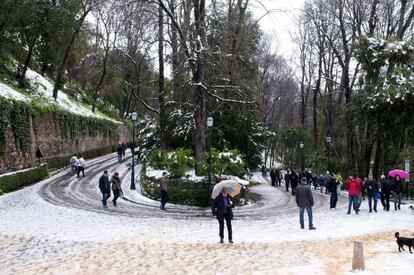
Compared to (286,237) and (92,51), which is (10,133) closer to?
(286,237)

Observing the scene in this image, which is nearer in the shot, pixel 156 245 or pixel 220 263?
pixel 220 263

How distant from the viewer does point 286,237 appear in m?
12.6

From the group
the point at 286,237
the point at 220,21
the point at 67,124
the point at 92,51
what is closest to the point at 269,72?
the point at 92,51

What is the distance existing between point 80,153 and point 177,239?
2591cm

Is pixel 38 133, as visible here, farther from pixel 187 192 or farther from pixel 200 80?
pixel 187 192

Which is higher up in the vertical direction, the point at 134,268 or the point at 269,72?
the point at 269,72

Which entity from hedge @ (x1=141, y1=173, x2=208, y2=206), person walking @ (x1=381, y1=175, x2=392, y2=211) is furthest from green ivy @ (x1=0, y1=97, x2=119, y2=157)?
person walking @ (x1=381, y1=175, x2=392, y2=211)

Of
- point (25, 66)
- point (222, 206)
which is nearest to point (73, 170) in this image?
point (25, 66)

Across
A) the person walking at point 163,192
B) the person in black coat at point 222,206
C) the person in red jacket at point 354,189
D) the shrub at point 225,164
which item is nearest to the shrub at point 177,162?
the shrub at point 225,164

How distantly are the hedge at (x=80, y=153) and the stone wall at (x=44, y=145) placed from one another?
257 mm

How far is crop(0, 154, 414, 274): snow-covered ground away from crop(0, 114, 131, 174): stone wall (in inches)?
155

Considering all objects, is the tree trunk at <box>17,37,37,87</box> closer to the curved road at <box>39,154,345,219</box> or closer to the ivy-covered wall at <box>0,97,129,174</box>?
the ivy-covered wall at <box>0,97,129,174</box>

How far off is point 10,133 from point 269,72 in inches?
1301

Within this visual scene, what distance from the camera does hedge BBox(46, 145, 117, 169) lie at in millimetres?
29969
